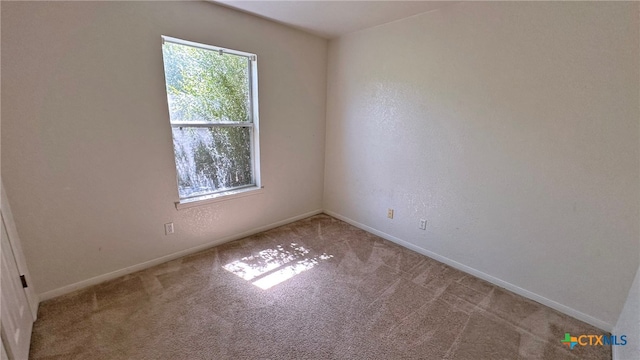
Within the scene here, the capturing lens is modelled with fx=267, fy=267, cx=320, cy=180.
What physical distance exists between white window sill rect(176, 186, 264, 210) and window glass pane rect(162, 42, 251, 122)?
2.47 feet

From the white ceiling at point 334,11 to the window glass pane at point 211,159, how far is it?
1142mm

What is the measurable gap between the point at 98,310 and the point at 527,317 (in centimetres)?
305

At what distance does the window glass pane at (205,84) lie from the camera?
2.32 m

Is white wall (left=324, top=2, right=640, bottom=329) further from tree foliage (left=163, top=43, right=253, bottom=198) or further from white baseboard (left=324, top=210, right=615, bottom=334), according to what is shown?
tree foliage (left=163, top=43, right=253, bottom=198)

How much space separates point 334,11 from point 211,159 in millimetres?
1815

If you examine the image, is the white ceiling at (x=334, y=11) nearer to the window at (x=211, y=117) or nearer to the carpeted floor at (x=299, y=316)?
the window at (x=211, y=117)

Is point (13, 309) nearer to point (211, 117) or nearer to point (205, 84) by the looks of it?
point (211, 117)

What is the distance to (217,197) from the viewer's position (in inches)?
107

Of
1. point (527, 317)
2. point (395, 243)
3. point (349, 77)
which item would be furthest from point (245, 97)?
point (527, 317)

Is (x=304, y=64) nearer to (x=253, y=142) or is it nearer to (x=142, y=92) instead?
(x=253, y=142)

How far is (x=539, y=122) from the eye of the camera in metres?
1.95

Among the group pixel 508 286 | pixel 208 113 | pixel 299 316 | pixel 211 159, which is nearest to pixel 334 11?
pixel 208 113

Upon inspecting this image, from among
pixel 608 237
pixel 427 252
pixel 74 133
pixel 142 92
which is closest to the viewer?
pixel 608 237

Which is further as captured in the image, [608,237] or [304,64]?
[304,64]
